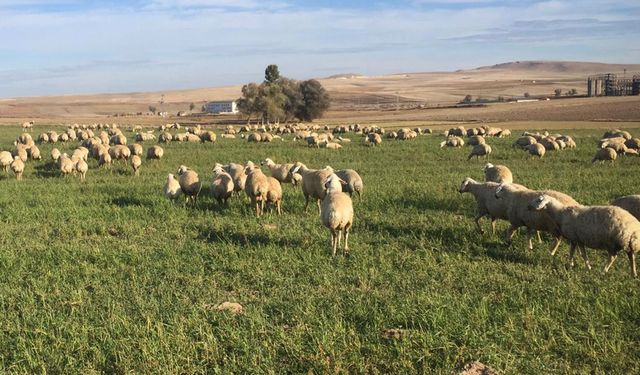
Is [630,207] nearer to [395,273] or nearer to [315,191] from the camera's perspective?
[395,273]

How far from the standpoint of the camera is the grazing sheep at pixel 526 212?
35.0 ft

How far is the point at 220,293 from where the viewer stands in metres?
8.61

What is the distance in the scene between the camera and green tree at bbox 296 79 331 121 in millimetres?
86938

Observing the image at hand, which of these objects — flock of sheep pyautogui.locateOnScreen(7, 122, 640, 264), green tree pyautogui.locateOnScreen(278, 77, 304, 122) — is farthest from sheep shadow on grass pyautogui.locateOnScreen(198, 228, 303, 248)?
green tree pyautogui.locateOnScreen(278, 77, 304, 122)

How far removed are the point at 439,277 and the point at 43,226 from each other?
9684mm

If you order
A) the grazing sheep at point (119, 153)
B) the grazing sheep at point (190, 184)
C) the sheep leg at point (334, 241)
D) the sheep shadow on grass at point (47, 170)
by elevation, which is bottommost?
the sheep leg at point (334, 241)

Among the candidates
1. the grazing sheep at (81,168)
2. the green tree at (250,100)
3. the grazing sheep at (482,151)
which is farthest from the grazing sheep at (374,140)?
the green tree at (250,100)

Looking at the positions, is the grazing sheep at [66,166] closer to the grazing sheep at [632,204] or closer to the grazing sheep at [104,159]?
the grazing sheep at [104,159]

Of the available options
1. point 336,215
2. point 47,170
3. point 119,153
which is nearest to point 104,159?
point 119,153

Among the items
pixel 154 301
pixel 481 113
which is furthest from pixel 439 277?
pixel 481 113

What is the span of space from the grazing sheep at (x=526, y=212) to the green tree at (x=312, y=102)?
7614 cm

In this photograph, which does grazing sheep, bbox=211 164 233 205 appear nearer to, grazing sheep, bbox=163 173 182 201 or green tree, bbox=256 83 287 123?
grazing sheep, bbox=163 173 182 201

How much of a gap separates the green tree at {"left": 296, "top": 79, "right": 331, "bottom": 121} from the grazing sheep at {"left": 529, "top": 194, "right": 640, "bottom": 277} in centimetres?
7802

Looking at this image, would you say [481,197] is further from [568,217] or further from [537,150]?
[537,150]
